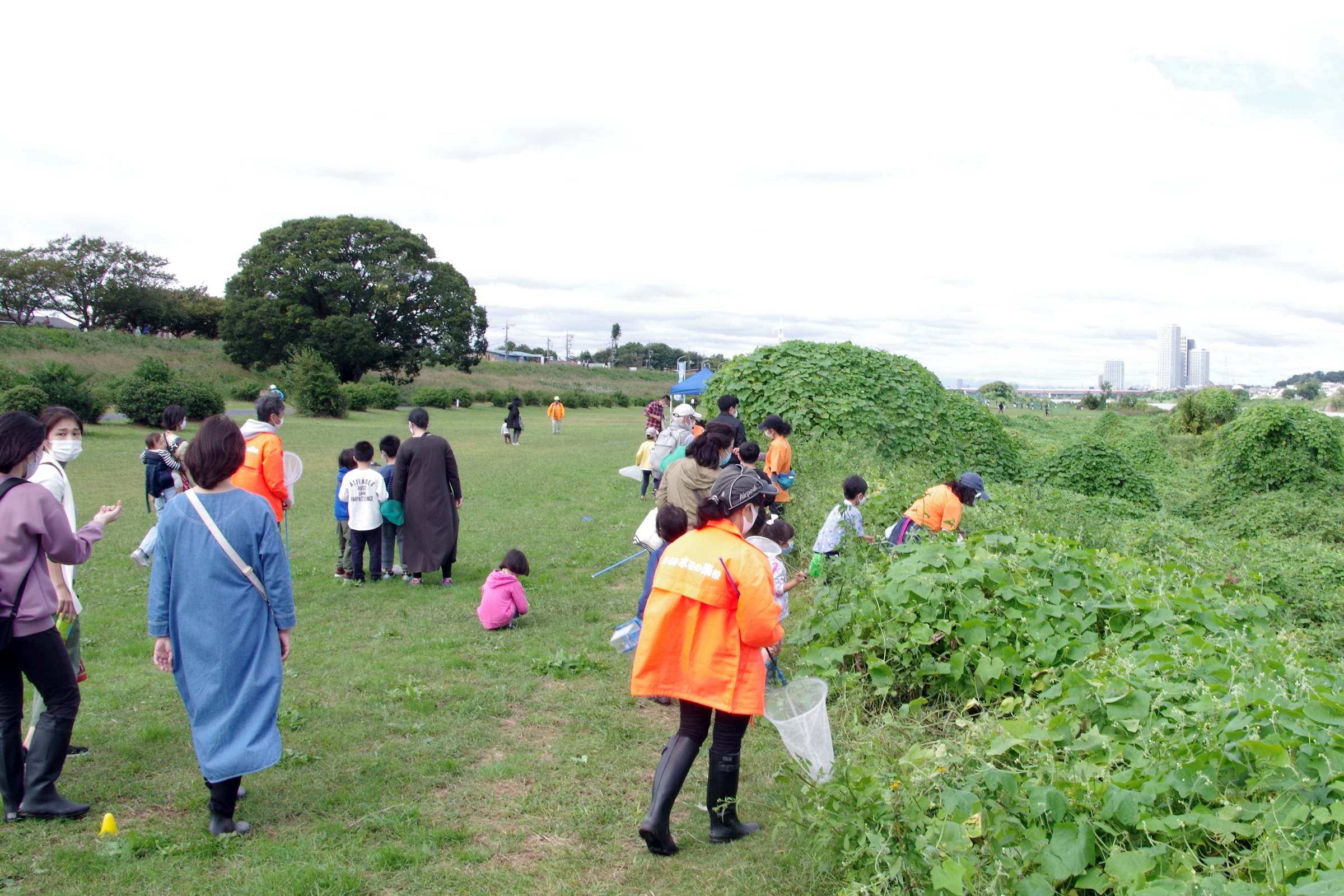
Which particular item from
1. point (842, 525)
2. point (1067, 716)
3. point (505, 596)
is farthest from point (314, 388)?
point (1067, 716)

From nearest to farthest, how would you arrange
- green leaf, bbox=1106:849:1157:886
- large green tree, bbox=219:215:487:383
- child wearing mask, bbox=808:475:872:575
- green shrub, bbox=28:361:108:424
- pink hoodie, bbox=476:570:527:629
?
green leaf, bbox=1106:849:1157:886
child wearing mask, bbox=808:475:872:575
pink hoodie, bbox=476:570:527:629
green shrub, bbox=28:361:108:424
large green tree, bbox=219:215:487:383

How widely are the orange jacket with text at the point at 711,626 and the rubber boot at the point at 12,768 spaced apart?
2523mm

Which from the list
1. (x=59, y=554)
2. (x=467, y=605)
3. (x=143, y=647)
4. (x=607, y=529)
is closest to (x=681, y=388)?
(x=607, y=529)

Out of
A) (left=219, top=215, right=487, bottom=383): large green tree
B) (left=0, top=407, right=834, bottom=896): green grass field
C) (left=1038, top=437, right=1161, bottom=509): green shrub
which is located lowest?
(left=0, top=407, right=834, bottom=896): green grass field

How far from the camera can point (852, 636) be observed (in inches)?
166

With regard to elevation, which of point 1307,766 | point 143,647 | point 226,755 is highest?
point 1307,766

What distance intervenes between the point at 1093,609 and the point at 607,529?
7.57 metres

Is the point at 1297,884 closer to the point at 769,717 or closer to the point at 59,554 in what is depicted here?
the point at 769,717

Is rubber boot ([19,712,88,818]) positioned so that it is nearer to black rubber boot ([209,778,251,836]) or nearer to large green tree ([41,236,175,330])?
black rubber boot ([209,778,251,836])

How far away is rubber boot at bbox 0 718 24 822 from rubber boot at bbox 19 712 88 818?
0.9 inches

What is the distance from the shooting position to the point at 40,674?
130 inches

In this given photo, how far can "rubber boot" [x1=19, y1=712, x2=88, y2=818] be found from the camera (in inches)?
133

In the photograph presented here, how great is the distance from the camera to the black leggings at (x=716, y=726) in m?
3.23

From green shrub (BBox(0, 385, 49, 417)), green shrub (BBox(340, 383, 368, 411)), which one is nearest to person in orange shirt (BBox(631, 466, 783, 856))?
green shrub (BBox(0, 385, 49, 417))
